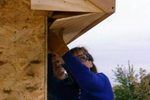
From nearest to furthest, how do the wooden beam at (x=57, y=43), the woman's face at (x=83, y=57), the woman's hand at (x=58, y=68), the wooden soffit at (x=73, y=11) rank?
the wooden soffit at (x=73, y=11)
the wooden beam at (x=57, y=43)
the woman's face at (x=83, y=57)
the woman's hand at (x=58, y=68)

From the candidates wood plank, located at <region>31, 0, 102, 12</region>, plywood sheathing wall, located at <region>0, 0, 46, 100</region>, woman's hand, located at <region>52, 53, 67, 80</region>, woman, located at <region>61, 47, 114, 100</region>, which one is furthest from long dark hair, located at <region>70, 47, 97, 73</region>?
wood plank, located at <region>31, 0, 102, 12</region>

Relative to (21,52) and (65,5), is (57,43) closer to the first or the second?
(21,52)

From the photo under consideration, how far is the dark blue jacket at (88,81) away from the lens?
498 centimetres

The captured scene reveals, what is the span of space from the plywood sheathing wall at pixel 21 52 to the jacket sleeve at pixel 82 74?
26 cm

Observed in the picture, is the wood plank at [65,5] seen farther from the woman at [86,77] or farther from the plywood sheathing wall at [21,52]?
the woman at [86,77]

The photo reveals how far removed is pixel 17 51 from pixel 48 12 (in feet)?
1.56

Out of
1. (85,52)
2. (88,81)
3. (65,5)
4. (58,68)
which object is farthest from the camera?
(58,68)

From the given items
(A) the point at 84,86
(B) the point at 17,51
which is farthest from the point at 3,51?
(A) the point at 84,86

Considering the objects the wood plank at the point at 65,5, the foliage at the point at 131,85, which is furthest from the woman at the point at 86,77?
the foliage at the point at 131,85

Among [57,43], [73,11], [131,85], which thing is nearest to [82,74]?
[57,43]

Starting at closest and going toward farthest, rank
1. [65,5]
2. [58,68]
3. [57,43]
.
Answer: [65,5], [57,43], [58,68]

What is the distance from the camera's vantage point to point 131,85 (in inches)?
614

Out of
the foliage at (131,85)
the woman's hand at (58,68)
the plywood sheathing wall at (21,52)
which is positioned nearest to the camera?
the plywood sheathing wall at (21,52)

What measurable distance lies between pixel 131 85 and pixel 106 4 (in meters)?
10.9
